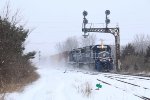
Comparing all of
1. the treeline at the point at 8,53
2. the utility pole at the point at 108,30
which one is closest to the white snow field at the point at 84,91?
the treeline at the point at 8,53

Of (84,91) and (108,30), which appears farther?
(108,30)

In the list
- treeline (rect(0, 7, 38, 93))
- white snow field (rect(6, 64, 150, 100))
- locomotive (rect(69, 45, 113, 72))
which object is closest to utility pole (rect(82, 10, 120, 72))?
locomotive (rect(69, 45, 113, 72))

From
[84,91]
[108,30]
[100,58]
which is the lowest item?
[84,91]

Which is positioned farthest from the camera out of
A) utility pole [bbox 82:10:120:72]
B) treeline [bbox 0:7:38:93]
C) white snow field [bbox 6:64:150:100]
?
utility pole [bbox 82:10:120:72]

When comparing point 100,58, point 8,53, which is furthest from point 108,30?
point 8,53

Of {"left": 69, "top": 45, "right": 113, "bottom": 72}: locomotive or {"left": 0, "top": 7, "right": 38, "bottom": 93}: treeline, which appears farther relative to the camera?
{"left": 69, "top": 45, "right": 113, "bottom": 72}: locomotive

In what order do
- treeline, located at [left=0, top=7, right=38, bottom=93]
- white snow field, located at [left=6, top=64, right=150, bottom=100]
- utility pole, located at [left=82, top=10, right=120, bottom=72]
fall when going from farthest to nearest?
utility pole, located at [left=82, top=10, right=120, bottom=72] → treeline, located at [left=0, top=7, right=38, bottom=93] → white snow field, located at [left=6, top=64, right=150, bottom=100]

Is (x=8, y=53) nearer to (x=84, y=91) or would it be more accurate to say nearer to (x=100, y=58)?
(x=84, y=91)

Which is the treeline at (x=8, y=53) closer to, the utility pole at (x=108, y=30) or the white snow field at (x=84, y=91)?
the white snow field at (x=84, y=91)

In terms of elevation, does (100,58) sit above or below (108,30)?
below

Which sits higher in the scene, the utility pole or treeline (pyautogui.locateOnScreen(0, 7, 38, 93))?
the utility pole

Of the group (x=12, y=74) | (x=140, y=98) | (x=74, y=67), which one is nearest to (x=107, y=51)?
(x=74, y=67)

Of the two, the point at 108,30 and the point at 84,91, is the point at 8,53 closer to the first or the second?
the point at 84,91

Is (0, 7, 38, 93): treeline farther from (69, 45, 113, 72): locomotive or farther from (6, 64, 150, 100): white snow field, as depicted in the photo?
(69, 45, 113, 72): locomotive
